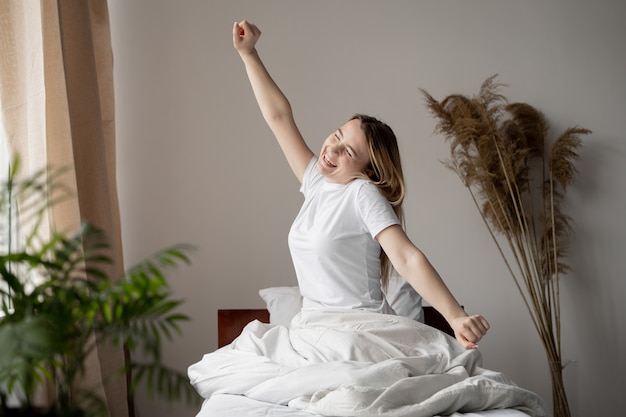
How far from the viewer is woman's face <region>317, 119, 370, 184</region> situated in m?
2.38

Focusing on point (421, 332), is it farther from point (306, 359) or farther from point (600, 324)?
point (600, 324)

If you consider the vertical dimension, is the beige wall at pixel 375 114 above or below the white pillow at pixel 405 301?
above

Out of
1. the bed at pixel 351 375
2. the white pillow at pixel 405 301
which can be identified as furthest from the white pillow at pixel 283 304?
the bed at pixel 351 375

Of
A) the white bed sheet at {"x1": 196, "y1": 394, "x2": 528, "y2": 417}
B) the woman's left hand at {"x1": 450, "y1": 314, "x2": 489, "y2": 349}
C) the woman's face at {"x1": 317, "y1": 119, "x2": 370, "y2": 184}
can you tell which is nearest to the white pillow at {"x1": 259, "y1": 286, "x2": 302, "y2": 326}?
the woman's face at {"x1": 317, "y1": 119, "x2": 370, "y2": 184}

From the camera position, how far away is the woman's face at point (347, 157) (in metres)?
2.38

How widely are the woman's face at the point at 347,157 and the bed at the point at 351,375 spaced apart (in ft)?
1.47

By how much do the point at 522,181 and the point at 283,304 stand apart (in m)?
1.52

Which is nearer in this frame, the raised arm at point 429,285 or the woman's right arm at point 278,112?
the raised arm at point 429,285

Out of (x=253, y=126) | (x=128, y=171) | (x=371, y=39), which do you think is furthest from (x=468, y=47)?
(x=128, y=171)

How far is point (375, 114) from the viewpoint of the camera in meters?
3.81

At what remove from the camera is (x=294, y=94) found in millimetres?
3746

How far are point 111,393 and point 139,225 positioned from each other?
2.91ft

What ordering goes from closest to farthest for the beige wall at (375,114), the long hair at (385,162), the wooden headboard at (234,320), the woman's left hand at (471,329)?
the woman's left hand at (471,329) → the long hair at (385,162) → the wooden headboard at (234,320) → the beige wall at (375,114)

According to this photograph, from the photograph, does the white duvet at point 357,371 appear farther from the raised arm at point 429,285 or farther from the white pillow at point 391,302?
the white pillow at point 391,302
